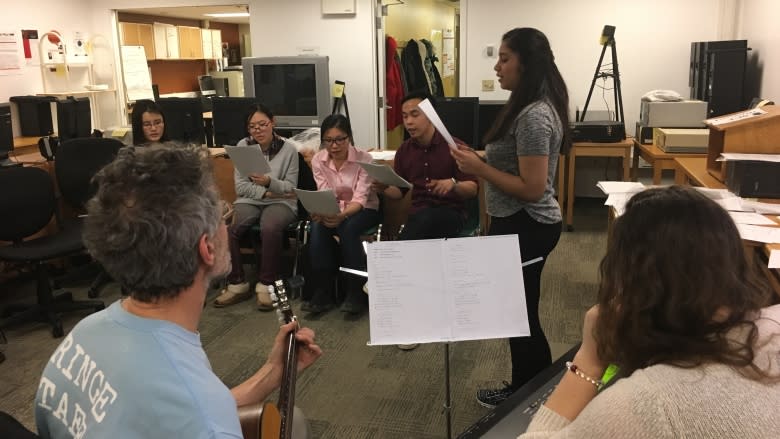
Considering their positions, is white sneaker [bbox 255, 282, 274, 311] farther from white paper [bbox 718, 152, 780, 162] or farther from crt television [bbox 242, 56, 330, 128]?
crt television [bbox 242, 56, 330, 128]

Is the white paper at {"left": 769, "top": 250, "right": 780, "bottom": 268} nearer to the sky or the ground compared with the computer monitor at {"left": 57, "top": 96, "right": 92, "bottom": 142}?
nearer to the ground

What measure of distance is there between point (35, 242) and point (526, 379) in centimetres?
279

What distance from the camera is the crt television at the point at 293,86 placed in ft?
19.6

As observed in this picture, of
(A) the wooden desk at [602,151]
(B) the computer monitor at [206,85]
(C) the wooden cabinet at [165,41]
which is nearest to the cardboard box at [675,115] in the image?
(A) the wooden desk at [602,151]

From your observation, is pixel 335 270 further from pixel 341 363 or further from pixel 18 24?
pixel 18 24

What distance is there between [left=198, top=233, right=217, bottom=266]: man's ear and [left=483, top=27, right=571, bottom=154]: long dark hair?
1230mm

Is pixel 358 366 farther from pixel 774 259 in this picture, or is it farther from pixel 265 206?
pixel 774 259

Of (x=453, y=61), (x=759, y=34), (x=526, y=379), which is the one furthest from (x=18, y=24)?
(x=759, y=34)

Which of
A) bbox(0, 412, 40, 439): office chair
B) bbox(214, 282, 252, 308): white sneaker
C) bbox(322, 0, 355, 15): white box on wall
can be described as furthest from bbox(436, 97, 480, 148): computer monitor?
bbox(0, 412, 40, 439): office chair

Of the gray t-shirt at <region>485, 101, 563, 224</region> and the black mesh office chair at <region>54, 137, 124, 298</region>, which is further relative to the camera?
the black mesh office chair at <region>54, 137, 124, 298</region>

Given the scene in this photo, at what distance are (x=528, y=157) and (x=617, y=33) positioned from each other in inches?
164

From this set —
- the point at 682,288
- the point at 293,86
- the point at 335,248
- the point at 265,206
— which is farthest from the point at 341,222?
the point at 293,86

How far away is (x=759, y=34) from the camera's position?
4555mm

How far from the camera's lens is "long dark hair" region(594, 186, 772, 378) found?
0.91m
